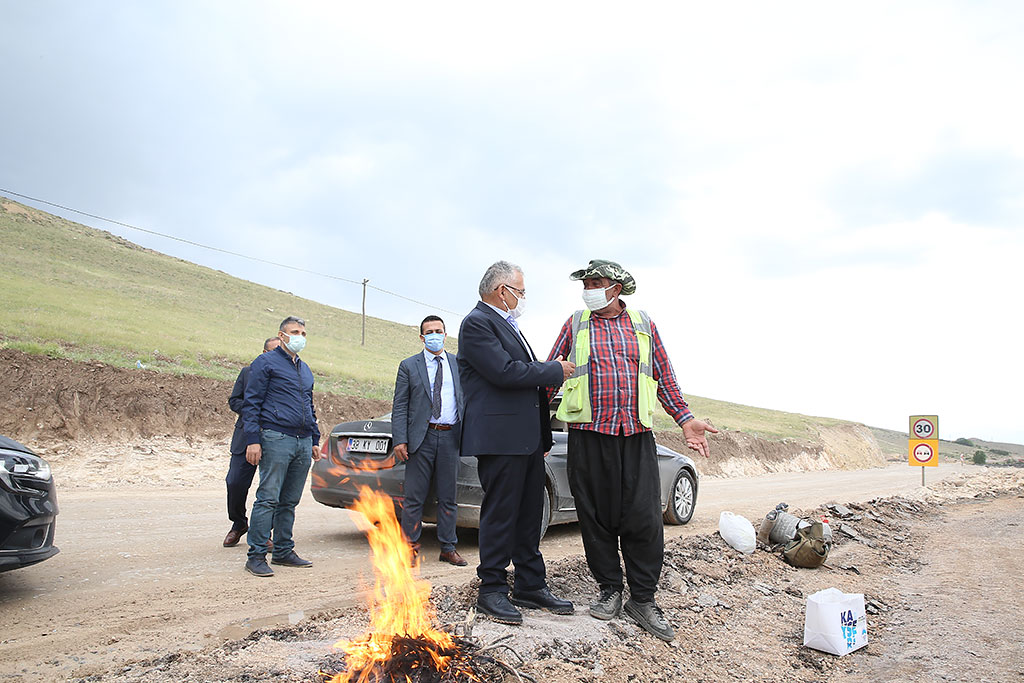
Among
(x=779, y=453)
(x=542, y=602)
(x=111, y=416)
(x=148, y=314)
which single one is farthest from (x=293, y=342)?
Answer: (x=148, y=314)

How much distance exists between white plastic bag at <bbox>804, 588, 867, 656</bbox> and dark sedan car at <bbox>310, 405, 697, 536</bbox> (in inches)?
106

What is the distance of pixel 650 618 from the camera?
408 cm

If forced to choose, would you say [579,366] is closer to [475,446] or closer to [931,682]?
[475,446]

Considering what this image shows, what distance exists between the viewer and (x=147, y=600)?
475cm

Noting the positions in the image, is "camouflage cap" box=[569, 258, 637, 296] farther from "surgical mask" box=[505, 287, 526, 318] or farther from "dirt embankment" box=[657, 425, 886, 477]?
"dirt embankment" box=[657, 425, 886, 477]

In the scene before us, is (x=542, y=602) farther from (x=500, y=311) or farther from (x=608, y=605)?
(x=500, y=311)

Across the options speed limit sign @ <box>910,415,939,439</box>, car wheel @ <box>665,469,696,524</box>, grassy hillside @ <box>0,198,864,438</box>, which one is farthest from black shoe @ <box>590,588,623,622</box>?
grassy hillside @ <box>0,198,864,438</box>

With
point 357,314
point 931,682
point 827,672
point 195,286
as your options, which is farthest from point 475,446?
point 357,314

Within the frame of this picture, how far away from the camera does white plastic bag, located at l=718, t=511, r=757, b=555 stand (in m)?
6.56

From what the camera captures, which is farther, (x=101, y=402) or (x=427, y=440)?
(x=101, y=402)

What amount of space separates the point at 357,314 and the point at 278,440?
222 feet

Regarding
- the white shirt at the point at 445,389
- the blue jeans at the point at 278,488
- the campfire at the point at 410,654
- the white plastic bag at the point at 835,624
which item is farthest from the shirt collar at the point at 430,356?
the white plastic bag at the point at 835,624

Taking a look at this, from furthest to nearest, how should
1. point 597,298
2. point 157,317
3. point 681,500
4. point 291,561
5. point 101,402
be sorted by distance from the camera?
point 157,317
point 101,402
point 681,500
point 291,561
point 597,298

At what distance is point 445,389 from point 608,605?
2.88 meters
